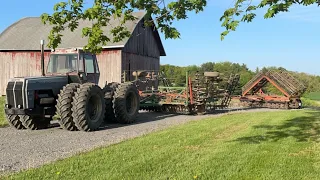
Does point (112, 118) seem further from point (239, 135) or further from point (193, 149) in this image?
point (193, 149)

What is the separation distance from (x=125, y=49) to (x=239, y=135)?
60.6 feet

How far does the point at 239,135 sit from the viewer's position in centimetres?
1015

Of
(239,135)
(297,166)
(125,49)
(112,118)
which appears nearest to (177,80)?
(125,49)

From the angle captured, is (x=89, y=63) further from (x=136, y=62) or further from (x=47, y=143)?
(x=136, y=62)

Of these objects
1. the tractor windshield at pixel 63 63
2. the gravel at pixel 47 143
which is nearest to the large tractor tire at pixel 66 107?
the gravel at pixel 47 143

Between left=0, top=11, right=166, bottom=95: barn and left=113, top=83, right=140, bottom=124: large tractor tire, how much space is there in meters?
11.9

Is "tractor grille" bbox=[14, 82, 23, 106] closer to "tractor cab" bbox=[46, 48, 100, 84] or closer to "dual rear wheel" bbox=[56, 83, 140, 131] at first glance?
"dual rear wheel" bbox=[56, 83, 140, 131]

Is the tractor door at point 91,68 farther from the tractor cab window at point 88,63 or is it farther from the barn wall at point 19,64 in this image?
the barn wall at point 19,64

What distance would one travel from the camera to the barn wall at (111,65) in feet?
88.6

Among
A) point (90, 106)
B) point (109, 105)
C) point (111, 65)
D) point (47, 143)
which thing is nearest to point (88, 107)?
point (90, 106)

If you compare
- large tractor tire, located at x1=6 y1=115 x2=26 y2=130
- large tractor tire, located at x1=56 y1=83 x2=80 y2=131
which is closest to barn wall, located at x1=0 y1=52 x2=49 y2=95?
large tractor tire, located at x1=6 y1=115 x2=26 y2=130

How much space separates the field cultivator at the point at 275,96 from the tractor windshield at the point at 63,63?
1400 centimetres

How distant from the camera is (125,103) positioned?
13.9 m

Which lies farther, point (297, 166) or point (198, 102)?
point (198, 102)
